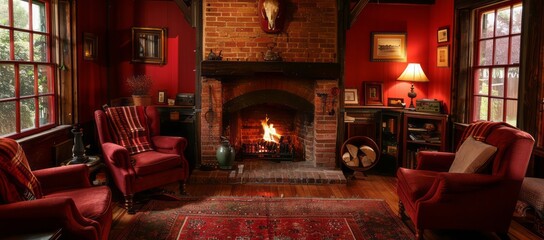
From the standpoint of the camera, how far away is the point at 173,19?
6414mm

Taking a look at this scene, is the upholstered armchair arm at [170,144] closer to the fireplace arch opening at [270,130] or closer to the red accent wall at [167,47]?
the fireplace arch opening at [270,130]

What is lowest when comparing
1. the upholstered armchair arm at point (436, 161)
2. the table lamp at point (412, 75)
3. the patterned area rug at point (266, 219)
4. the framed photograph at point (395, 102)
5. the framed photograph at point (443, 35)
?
the patterned area rug at point (266, 219)

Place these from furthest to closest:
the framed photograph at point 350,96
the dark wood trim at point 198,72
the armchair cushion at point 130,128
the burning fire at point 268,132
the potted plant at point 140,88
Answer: the burning fire at point 268,132 → the framed photograph at point 350,96 → the potted plant at point 140,88 → the dark wood trim at point 198,72 → the armchair cushion at point 130,128

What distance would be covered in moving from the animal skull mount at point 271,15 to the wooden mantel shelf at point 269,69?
471 millimetres

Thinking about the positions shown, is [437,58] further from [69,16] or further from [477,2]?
[69,16]

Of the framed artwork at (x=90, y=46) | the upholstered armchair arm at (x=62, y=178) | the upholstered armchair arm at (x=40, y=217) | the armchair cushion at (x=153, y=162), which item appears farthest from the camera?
the framed artwork at (x=90, y=46)

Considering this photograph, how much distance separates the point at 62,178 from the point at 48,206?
34.6 inches

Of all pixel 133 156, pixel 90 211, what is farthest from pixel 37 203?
pixel 133 156

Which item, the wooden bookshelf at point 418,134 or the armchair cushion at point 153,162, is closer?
the armchair cushion at point 153,162

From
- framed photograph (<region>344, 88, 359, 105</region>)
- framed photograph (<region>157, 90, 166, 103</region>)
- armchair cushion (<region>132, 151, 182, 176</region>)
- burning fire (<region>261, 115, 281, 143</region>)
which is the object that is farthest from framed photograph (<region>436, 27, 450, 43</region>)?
framed photograph (<region>157, 90, 166, 103</region>)

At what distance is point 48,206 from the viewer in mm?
2760

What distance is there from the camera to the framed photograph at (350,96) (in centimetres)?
645

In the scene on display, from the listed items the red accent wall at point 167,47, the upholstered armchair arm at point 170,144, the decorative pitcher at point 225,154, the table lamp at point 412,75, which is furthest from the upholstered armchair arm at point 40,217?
the table lamp at point 412,75

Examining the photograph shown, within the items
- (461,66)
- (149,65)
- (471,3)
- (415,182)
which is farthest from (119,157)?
(471,3)
